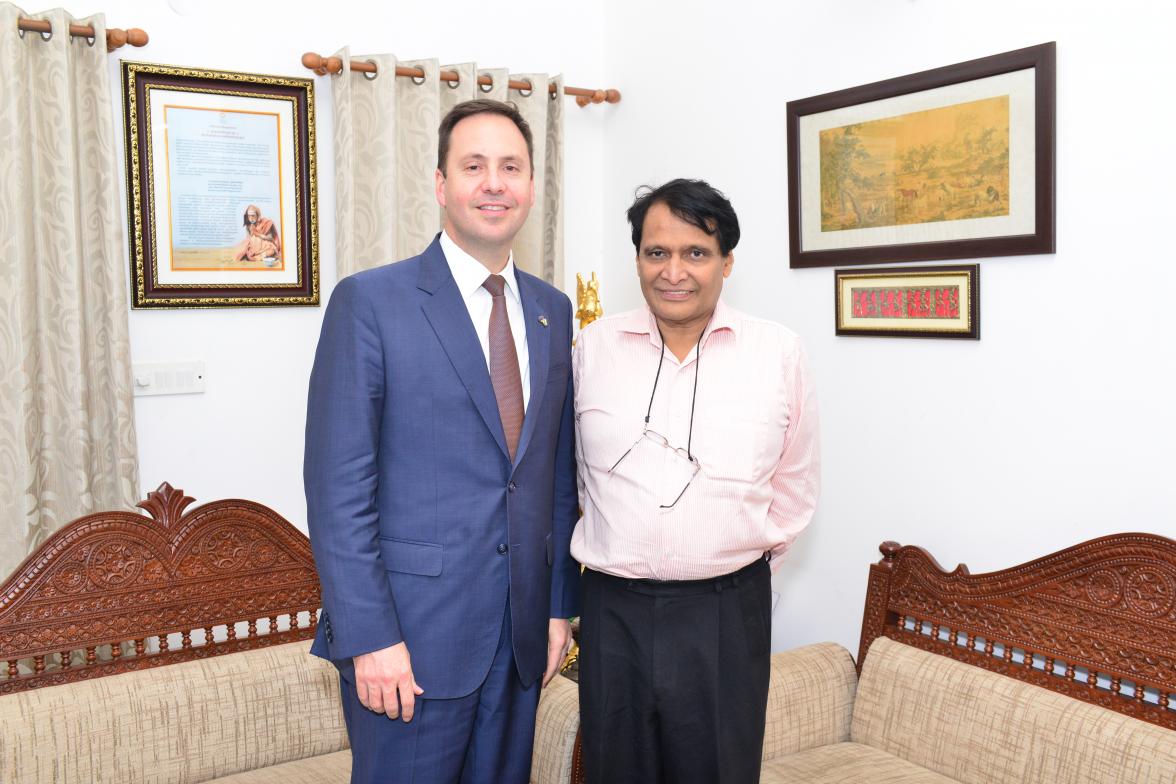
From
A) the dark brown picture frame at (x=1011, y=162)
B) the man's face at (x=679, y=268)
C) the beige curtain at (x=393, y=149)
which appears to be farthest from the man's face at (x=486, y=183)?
the beige curtain at (x=393, y=149)

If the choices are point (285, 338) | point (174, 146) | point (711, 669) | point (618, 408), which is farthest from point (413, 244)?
point (711, 669)

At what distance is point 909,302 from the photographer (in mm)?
2551

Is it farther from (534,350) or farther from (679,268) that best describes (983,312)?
(534,350)

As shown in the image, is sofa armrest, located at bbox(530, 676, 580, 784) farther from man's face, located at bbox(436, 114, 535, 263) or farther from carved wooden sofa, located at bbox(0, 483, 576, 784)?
man's face, located at bbox(436, 114, 535, 263)

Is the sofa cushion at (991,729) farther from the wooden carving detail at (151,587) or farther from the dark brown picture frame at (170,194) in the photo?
the dark brown picture frame at (170,194)

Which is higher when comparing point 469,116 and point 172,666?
point 469,116

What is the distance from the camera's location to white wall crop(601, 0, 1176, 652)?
6.88ft

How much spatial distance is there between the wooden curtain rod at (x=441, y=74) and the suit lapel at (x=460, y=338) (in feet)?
5.55

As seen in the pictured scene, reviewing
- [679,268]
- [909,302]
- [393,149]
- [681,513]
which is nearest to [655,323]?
[679,268]

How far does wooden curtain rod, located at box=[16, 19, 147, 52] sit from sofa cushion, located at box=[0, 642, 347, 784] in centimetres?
164

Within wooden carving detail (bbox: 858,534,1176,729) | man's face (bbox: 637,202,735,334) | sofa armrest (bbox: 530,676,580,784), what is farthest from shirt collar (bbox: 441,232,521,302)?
wooden carving detail (bbox: 858,534,1176,729)

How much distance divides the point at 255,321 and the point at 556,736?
157 cm

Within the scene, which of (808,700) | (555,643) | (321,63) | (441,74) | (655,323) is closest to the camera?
(555,643)

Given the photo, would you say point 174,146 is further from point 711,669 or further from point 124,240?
point 711,669
